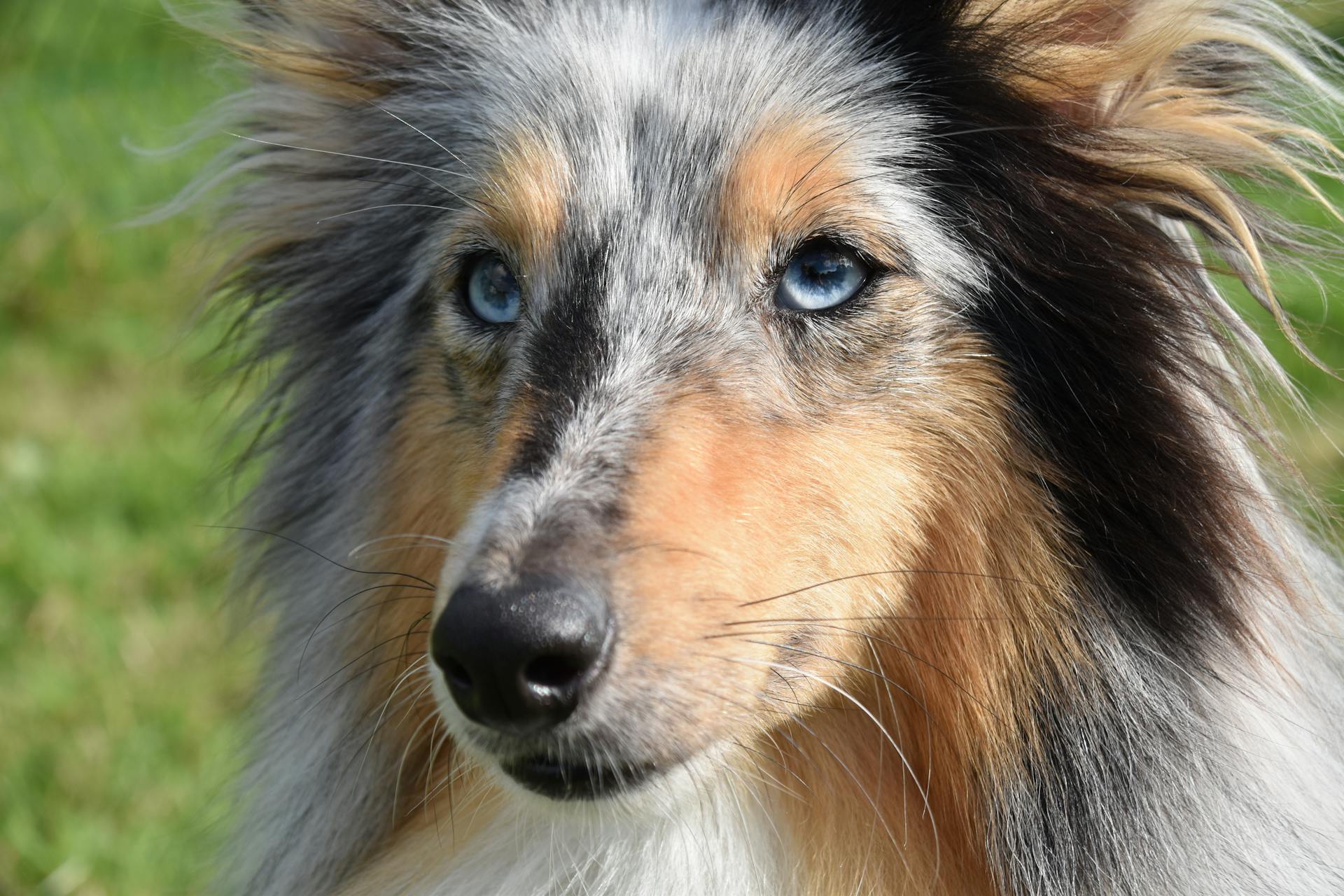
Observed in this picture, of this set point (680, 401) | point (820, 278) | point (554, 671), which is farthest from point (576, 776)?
point (820, 278)

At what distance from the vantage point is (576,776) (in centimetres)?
256

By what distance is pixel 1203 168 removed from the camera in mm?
2859

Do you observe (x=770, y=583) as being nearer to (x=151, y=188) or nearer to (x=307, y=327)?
(x=307, y=327)

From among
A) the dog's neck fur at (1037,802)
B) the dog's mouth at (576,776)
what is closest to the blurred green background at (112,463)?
the dog's neck fur at (1037,802)

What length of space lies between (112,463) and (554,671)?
4735mm

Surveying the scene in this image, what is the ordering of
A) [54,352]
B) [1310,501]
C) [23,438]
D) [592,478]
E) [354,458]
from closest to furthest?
[592,478]
[1310,501]
[354,458]
[23,438]
[54,352]

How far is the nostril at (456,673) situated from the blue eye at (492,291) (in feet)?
3.08

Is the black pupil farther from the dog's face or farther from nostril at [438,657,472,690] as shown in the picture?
nostril at [438,657,472,690]

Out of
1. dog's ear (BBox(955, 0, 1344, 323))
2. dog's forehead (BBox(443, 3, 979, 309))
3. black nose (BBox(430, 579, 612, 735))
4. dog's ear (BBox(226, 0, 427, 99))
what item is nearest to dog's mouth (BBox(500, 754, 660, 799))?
black nose (BBox(430, 579, 612, 735))

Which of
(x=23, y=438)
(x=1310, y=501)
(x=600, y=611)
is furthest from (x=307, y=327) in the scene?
(x=23, y=438)

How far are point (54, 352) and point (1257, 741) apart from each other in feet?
21.0

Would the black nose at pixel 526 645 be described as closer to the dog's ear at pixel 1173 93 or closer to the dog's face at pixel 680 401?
the dog's face at pixel 680 401

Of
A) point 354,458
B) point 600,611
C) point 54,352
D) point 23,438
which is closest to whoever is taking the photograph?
point 600,611

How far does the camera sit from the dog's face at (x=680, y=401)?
2.43m
